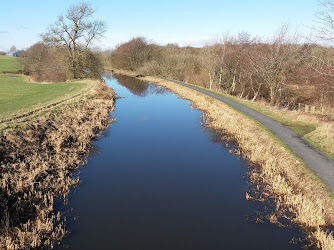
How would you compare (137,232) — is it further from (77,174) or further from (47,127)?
(47,127)

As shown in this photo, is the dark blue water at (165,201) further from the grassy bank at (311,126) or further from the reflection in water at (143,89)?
the reflection in water at (143,89)

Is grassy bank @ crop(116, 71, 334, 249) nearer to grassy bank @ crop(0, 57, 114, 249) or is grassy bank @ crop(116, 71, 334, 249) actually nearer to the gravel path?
the gravel path

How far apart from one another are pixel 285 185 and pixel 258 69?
21.7m

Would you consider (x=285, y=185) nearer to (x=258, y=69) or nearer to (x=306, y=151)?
(x=306, y=151)

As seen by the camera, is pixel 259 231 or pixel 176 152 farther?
pixel 176 152

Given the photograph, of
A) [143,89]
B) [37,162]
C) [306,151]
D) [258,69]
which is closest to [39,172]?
[37,162]

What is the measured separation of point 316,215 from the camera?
7.82 metres

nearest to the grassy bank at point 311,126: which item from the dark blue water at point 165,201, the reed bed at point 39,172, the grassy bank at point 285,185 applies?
the grassy bank at point 285,185

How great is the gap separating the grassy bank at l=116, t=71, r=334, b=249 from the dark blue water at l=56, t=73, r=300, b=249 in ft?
2.09

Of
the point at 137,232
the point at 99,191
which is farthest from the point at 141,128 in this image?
the point at 137,232

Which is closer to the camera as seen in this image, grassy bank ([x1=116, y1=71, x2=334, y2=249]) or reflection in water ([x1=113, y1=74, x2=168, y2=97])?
grassy bank ([x1=116, y1=71, x2=334, y2=249])

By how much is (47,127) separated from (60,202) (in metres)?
7.45

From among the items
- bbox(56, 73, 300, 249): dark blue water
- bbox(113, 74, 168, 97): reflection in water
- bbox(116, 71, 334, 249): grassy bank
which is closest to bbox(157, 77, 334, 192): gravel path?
bbox(116, 71, 334, 249): grassy bank

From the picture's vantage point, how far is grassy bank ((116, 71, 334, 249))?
7.80 meters
